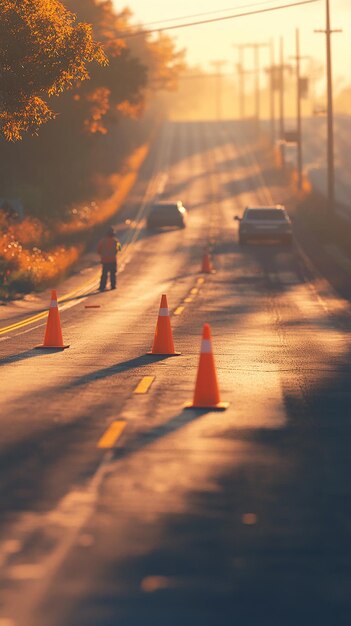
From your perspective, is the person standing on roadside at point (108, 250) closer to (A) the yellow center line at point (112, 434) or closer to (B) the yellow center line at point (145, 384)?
(B) the yellow center line at point (145, 384)

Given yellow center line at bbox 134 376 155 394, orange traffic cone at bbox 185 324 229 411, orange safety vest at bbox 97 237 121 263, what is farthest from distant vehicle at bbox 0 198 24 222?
orange traffic cone at bbox 185 324 229 411

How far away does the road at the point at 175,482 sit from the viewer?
7.06m

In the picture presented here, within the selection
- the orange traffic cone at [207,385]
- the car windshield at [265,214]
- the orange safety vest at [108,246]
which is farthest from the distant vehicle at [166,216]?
the orange traffic cone at [207,385]

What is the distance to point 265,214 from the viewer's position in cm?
5616

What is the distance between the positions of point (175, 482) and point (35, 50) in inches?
810

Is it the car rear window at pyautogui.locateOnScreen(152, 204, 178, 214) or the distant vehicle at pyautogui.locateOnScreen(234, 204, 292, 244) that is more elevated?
the distant vehicle at pyautogui.locateOnScreen(234, 204, 292, 244)

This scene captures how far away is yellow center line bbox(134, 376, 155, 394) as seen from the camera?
51.2ft

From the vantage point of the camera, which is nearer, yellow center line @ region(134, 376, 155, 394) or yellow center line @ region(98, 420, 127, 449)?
yellow center line @ region(98, 420, 127, 449)

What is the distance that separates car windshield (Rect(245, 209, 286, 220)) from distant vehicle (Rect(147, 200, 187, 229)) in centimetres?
1382

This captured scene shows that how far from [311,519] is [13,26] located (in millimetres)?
21575

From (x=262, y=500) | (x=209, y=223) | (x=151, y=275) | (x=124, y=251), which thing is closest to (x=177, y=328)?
(x=262, y=500)

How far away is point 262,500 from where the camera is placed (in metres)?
9.56

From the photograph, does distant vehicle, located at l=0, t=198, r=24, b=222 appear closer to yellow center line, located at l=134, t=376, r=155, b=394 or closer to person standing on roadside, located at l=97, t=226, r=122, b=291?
person standing on roadside, located at l=97, t=226, r=122, b=291

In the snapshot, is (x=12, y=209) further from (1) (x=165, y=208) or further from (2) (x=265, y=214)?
(1) (x=165, y=208)
